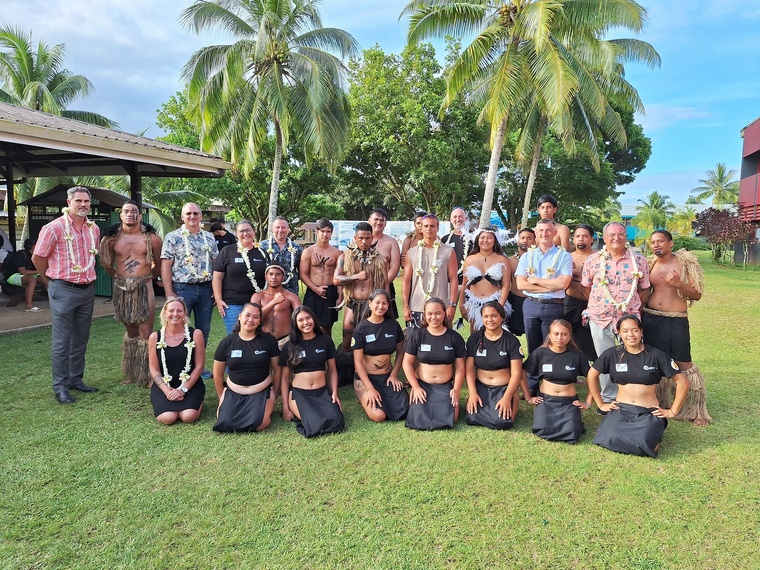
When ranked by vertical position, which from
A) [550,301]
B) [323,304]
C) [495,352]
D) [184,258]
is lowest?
[495,352]

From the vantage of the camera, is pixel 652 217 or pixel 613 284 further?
pixel 652 217

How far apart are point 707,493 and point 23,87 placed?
69.0 feet

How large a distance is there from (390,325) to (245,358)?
1.27 metres

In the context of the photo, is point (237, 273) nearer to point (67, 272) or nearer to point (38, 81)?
point (67, 272)

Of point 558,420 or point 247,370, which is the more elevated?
point 247,370

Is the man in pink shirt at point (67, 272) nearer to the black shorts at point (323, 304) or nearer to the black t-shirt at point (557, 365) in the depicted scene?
the black shorts at point (323, 304)

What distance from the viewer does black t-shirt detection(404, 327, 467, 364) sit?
4.19m

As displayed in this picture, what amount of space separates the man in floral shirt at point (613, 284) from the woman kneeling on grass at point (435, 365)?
1130 millimetres

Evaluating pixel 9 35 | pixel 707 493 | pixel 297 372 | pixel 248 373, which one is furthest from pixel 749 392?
pixel 9 35

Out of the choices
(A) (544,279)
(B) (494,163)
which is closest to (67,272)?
(A) (544,279)

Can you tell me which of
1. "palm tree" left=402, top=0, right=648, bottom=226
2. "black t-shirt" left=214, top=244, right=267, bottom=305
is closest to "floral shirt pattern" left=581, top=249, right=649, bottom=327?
"black t-shirt" left=214, top=244, right=267, bottom=305

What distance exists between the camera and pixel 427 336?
425cm

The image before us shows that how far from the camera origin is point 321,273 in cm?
498

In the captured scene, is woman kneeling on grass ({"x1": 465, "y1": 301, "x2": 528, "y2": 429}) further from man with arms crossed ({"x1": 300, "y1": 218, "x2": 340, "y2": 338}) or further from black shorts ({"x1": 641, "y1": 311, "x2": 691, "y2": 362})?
man with arms crossed ({"x1": 300, "y1": 218, "x2": 340, "y2": 338})
